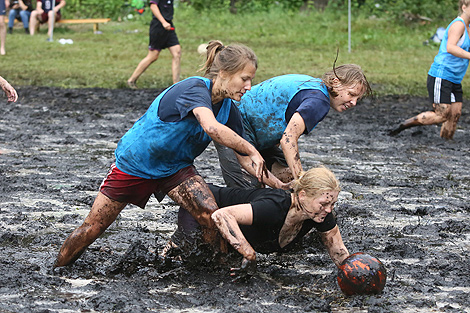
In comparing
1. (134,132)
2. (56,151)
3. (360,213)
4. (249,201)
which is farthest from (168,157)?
(56,151)

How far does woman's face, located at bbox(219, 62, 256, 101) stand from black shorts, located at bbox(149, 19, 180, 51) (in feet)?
28.2

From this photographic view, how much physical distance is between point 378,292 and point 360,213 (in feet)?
6.29

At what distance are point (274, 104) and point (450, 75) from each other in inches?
188

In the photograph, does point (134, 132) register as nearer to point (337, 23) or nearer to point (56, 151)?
point (56, 151)

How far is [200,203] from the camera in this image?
15.1 ft

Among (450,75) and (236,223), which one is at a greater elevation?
(236,223)

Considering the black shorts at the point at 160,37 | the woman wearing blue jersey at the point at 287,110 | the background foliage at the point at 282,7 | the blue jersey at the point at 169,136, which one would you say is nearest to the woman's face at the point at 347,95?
the woman wearing blue jersey at the point at 287,110

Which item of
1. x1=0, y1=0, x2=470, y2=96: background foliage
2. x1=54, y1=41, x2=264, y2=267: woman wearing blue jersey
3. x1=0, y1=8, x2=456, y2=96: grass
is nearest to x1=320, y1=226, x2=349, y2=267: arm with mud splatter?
x1=54, y1=41, x2=264, y2=267: woman wearing blue jersey

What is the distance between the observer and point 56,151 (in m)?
8.54

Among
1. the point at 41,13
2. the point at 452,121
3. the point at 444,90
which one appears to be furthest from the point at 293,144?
the point at 41,13

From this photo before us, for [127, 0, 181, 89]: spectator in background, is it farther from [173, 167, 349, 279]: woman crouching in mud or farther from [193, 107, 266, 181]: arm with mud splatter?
[193, 107, 266, 181]: arm with mud splatter

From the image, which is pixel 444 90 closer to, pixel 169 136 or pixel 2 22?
pixel 169 136

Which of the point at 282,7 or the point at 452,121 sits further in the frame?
the point at 282,7

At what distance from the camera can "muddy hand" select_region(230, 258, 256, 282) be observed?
14.0ft
